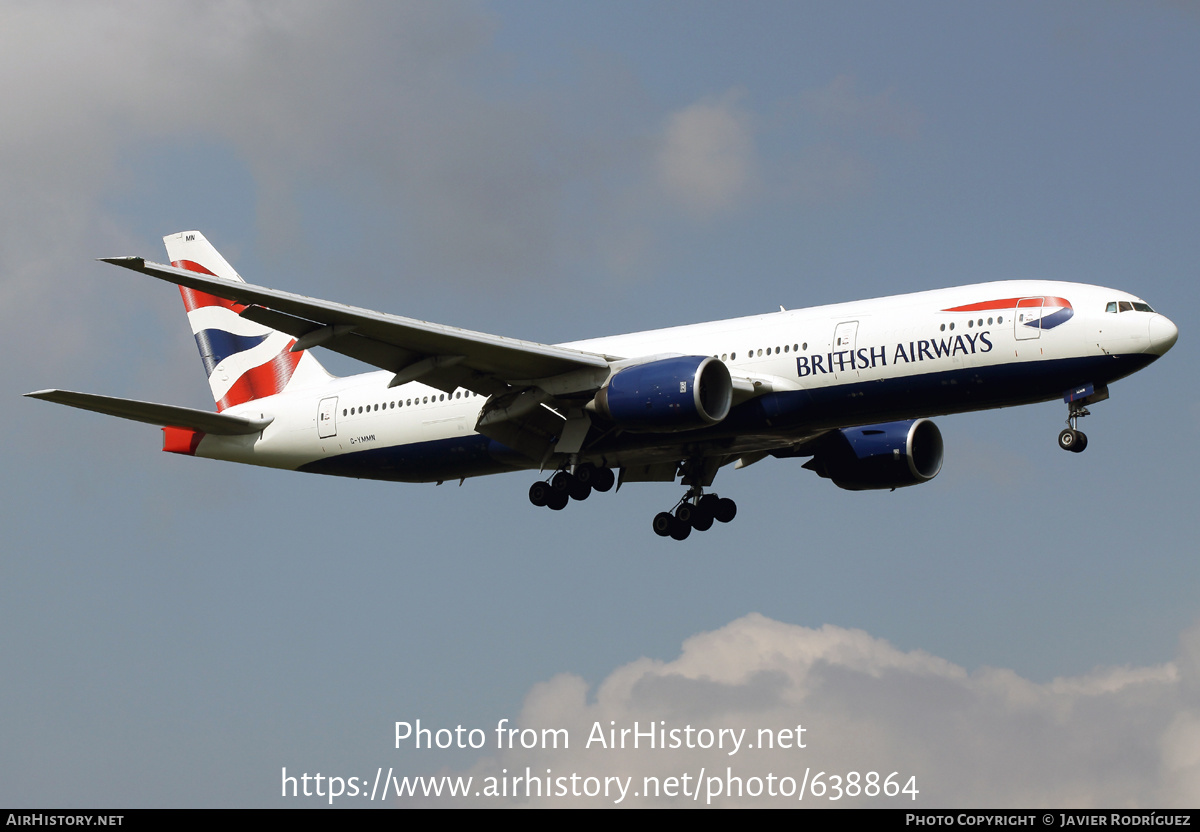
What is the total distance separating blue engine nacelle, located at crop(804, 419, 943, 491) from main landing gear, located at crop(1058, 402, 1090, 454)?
729cm

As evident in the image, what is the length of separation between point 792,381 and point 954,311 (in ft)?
12.7

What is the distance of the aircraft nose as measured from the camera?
3250 centimetres

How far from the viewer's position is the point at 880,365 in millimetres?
33781

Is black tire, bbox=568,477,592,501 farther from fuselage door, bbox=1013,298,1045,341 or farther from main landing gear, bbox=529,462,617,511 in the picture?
fuselage door, bbox=1013,298,1045,341

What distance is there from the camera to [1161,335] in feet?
107

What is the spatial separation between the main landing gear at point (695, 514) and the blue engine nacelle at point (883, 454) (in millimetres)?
2943

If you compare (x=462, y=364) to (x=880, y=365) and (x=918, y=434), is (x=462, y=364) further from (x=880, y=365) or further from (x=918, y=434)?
(x=918, y=434)

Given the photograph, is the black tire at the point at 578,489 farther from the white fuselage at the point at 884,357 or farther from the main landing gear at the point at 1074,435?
the main landing gear at the point at 1074,435

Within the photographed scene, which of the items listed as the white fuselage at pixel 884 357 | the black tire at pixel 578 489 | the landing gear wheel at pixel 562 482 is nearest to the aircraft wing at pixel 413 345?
the white fuselage at pixel 884 357

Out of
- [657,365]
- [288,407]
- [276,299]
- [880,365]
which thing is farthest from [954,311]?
[288,407]

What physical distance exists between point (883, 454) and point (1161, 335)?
9.52 meters

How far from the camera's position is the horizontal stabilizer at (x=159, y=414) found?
115ft

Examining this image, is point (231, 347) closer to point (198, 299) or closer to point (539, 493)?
point (198, 299)

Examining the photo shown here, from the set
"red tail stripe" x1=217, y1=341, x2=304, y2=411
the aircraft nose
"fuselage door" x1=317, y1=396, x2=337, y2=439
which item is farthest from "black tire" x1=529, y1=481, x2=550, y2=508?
the aircraft nose
